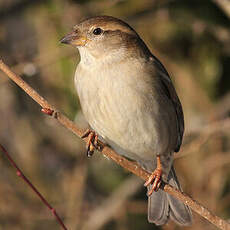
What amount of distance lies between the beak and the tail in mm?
1259

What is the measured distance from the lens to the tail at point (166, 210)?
4.01 m

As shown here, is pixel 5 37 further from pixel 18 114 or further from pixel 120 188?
pixel 120 188

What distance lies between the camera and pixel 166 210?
163 inches

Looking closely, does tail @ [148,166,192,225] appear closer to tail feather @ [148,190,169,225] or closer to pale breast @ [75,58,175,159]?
tail feather @ [148,190,169,225]

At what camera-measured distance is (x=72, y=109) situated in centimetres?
557

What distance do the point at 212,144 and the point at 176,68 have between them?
0.79 metres

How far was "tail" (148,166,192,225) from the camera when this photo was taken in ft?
13.2

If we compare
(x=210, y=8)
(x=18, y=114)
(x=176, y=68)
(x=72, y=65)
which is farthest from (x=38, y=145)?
→ (x=210, y=8)

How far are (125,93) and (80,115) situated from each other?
1.66m

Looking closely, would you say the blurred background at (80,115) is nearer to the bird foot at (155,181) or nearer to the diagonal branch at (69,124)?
the bird foot at (155,181)

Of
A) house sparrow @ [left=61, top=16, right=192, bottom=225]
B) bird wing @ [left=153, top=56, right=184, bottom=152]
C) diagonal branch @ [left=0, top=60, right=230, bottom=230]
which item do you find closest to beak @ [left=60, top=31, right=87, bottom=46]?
house sparrow @ [left=61, top=16, right=192, bottom=225]

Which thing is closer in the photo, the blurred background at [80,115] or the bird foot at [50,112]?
the bird foot at [50,112]

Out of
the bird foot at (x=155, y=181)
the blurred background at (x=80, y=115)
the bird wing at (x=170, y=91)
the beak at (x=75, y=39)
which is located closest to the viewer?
the bird foot at (x=155, y=181)

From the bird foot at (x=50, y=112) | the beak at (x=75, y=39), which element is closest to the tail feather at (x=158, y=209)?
the beak at (x=75, y=39)
